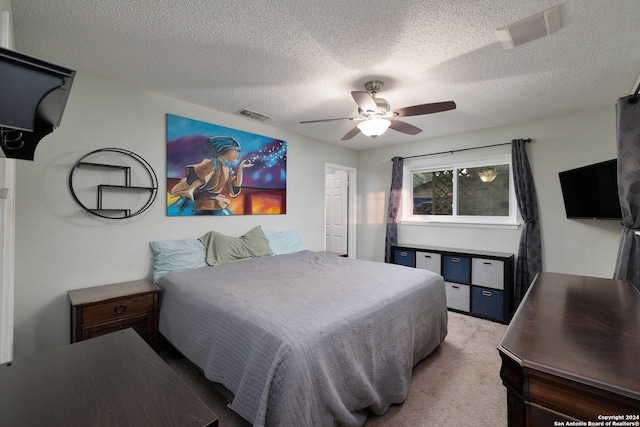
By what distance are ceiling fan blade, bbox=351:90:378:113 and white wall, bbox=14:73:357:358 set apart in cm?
194

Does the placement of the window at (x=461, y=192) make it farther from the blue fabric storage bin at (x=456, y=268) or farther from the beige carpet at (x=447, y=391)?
the beige carpet at (x=447, y=391)

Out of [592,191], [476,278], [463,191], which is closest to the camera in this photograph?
[592,191]

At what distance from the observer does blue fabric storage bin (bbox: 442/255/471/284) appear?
3590 mm

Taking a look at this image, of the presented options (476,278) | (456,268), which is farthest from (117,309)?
(476,278)

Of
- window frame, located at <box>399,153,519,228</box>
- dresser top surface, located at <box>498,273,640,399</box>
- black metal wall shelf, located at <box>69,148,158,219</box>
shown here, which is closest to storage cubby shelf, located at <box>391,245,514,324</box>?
window frame, located at <box>399,153,519,228</box>

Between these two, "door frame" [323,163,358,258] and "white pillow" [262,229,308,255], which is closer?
"white pillow" [262,229,308,255]

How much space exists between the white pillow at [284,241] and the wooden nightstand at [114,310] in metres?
1.49

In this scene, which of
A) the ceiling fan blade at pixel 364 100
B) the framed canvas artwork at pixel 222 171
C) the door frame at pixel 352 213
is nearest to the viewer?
the ceiling fan blade at pixel 364 100

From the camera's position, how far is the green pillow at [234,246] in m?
2.96

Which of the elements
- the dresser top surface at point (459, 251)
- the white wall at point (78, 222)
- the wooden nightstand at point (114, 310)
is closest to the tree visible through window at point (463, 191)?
the dresser top surface at point (459, 251)

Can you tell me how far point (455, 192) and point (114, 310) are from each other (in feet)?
14.4

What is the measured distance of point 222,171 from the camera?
329 centimetres

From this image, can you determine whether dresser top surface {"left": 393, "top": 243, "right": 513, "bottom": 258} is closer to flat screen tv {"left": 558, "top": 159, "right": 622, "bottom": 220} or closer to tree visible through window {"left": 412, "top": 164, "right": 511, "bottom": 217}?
tree visible through window {"left": 412, "top": 164, "right": 511, "bottom": 217}

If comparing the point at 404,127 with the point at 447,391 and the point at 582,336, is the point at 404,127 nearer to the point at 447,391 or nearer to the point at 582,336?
the point at 582,336
